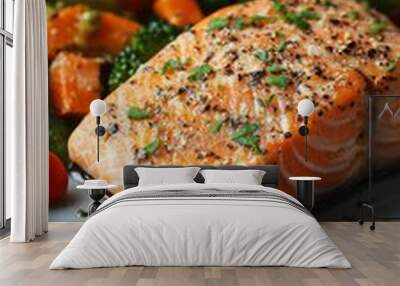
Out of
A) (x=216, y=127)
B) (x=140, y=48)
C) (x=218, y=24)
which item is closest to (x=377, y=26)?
(x=218, y=24)

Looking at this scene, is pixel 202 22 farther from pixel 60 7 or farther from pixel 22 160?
pixel 22 160

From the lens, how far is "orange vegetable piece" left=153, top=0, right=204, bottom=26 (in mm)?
7684

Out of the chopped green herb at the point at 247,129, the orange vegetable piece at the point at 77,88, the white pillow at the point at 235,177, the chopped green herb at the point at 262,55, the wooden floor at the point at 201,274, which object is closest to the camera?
the wooden floor at the point at 201,274

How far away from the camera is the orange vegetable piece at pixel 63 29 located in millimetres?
7703

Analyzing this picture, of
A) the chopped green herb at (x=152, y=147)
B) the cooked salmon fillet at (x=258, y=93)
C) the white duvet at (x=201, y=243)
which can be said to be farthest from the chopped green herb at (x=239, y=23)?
the white duvet at (x=201, y=243)

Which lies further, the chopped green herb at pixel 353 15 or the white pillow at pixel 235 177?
the chopped green herb at pixel 353 15

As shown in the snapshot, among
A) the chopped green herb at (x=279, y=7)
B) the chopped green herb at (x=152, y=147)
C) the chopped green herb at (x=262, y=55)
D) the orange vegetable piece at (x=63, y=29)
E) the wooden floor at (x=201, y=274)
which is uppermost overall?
the chopped green herb at (x=279, y=7)

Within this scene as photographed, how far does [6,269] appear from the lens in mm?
4719

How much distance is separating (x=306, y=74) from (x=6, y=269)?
416cm

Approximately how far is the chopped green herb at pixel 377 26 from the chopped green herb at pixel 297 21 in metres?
0.77

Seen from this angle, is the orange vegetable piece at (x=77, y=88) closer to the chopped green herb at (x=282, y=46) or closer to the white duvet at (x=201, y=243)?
the chopped green herb at (x=282, y=46)

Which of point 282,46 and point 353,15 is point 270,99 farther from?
point 353,15

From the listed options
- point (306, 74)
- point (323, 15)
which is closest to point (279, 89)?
point (306, 74)

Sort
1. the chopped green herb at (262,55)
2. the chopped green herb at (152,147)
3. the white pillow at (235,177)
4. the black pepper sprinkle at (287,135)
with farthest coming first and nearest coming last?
the chopped green herb at (262,55)
the chopped green herb at (152,147)
the black pepper sprinkle at (287,135)
the white pillow at (235,177)
